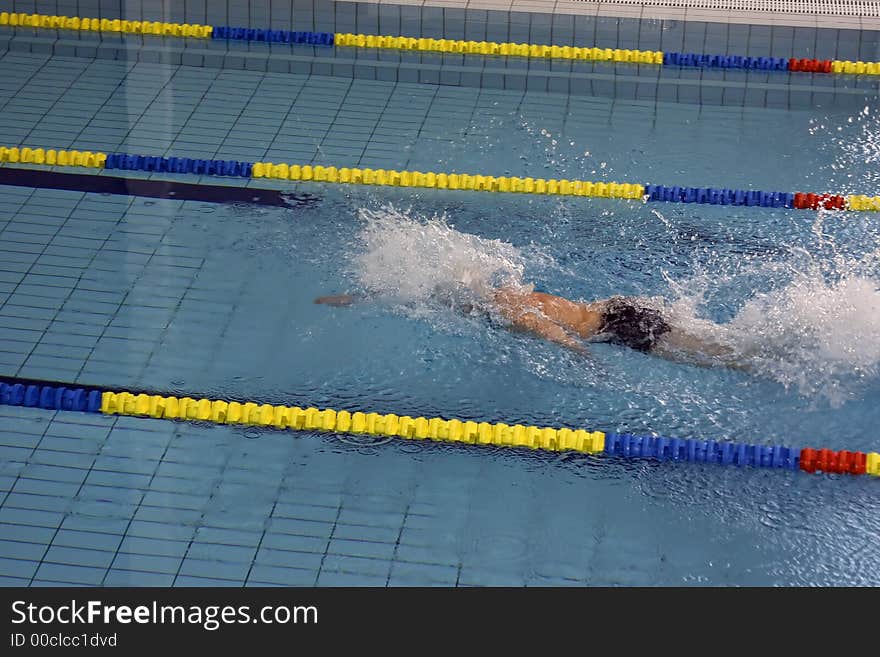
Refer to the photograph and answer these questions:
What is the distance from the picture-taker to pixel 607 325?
4430 millimetres

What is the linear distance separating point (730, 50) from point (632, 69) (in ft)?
1.82

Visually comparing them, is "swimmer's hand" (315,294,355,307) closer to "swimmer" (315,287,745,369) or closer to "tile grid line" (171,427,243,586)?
"swimmer" (315,287,745,369)

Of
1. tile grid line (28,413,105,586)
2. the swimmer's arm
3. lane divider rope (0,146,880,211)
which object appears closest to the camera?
tile grid line (28,413,105,586)

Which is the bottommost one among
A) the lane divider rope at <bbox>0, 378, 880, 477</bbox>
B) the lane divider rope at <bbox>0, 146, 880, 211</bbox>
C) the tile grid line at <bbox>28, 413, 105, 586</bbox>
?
the tile grid line at <bbox>28, 413, 105, 586</bbox>

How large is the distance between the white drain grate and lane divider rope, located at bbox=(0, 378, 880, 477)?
392 centimetres

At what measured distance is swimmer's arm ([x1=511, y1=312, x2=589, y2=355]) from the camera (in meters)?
4.44

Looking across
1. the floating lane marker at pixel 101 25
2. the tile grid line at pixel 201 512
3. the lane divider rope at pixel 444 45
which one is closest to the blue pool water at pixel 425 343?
the tile grid line at pixel 201 512

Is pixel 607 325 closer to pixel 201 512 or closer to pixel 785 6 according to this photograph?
pixel 201 512

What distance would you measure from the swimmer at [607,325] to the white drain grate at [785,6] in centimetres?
324

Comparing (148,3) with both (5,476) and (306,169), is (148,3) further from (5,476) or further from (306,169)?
(5,476)

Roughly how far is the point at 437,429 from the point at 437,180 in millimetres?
1884

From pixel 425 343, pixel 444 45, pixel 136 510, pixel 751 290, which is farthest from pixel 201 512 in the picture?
pixel 444 45

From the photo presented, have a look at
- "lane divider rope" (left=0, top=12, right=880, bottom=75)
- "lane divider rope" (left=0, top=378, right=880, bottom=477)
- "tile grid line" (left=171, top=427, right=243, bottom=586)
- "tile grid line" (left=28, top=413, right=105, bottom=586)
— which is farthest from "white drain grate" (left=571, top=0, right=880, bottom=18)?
"tile grid line" (left=28, top=413, right=105, bottom=586)

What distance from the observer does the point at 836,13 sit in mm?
7156
